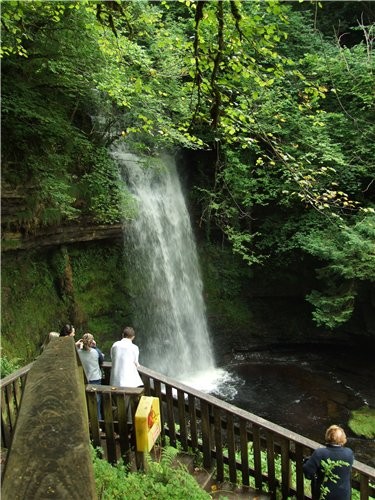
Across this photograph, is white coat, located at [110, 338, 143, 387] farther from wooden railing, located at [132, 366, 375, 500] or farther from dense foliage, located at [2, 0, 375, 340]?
dense foliage, located at [2, 0, 375, 340]

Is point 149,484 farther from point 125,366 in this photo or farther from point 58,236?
point 58,236

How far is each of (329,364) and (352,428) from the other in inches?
154

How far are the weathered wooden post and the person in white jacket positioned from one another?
3.17 meters

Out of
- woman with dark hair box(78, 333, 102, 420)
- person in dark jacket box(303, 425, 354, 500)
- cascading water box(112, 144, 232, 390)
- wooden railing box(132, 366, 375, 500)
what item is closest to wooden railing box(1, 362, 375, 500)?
wooden railing box(132, 366, 375, 500)

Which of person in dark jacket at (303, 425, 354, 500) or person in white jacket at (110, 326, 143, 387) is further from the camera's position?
person in white jacket at (110, 326, 143, 387)

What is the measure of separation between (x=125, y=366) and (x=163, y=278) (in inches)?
352

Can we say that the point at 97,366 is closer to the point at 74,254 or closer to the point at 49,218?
the point at 49,218

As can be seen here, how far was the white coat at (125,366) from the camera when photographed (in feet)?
15.9

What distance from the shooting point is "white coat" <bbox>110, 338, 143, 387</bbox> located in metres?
4.83

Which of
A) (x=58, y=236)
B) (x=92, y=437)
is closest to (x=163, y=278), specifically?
(x=58, y=236)

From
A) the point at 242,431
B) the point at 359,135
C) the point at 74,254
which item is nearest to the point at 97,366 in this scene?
the point at 242,431

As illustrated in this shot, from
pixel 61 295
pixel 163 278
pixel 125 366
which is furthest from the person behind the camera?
pixel 163 278

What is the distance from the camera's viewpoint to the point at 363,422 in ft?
34.0

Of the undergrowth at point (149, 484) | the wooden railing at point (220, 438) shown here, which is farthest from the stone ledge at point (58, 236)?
the undergrowth at point (149, 484)
